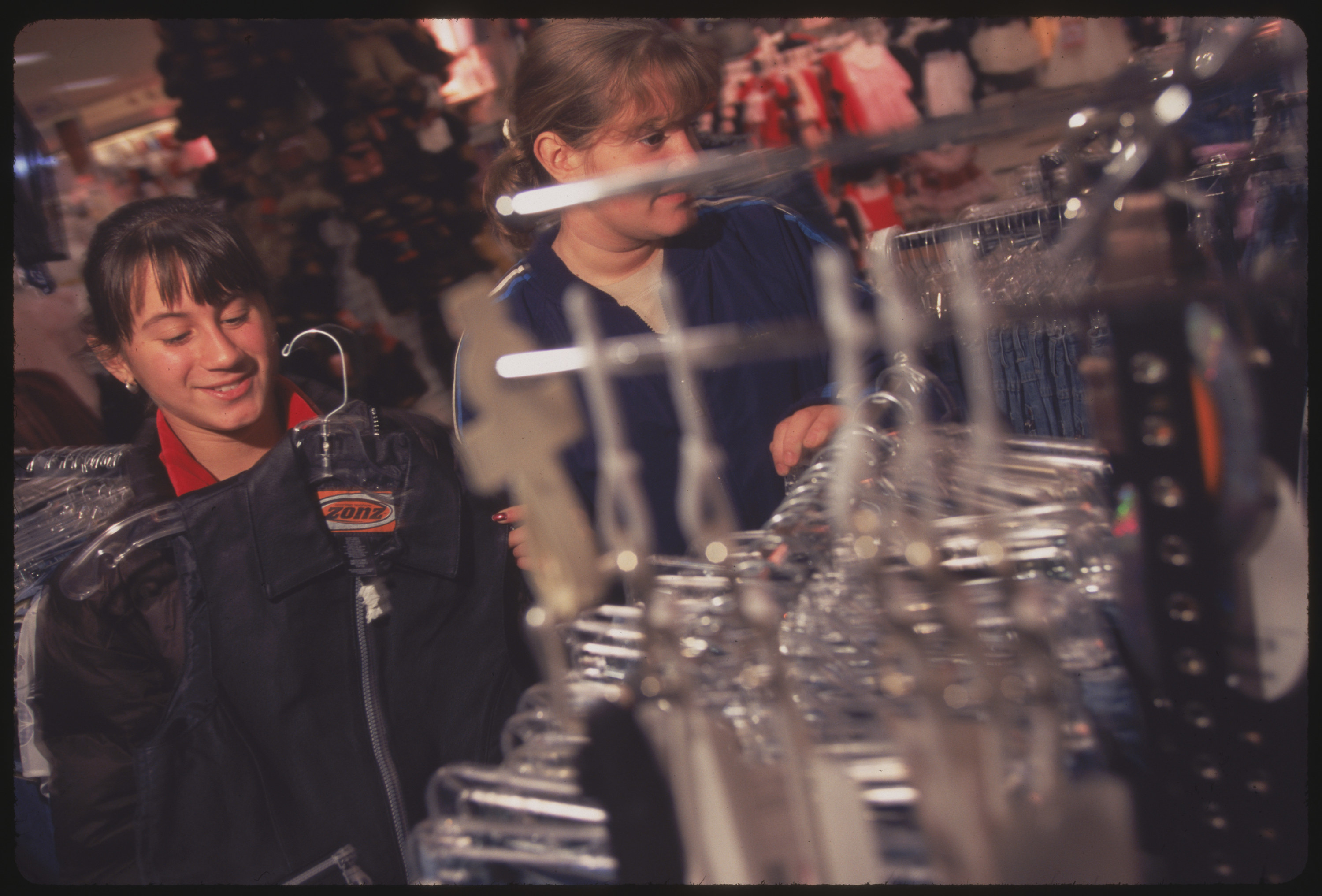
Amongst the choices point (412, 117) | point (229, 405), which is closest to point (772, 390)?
point (412, 117)

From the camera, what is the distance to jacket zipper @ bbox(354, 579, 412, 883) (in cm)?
119

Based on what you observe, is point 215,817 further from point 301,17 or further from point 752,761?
point 301,17

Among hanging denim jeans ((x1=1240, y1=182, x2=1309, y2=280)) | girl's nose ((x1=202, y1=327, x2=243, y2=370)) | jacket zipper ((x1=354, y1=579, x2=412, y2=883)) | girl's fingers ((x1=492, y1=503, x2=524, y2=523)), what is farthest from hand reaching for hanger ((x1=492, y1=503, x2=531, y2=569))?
hanging denim jeans ((x1=1240, y1=182, x2=1309, y2=280))

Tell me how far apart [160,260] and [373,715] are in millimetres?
770

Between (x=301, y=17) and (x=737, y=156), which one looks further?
(x=301, y=17)

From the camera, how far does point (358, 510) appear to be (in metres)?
1.18

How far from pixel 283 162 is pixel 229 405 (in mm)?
408

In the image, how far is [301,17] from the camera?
45.1 inches

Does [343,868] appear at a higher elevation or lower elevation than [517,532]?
lower

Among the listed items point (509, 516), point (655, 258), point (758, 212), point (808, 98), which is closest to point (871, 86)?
point (808, 98)

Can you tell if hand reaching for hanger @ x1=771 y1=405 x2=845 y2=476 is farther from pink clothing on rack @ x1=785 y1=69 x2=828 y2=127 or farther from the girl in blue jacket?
pink clothing on rack @ x1=785 y1=69 x2=828 y2=127

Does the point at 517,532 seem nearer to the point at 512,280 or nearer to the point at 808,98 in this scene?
the point at 512,280

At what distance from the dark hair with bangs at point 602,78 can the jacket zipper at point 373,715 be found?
2.40 feet

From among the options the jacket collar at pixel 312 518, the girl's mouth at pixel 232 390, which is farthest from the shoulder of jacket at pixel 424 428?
the girl's mouth at pixel 232 390
